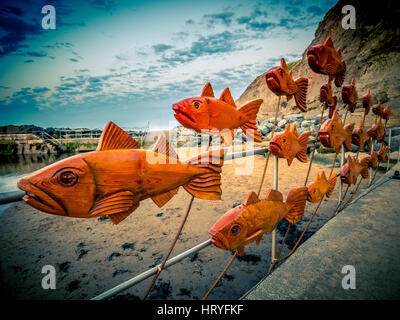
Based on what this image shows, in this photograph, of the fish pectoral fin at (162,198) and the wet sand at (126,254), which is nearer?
the fish pectoral fin at (162,198)

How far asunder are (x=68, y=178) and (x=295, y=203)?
1.27m

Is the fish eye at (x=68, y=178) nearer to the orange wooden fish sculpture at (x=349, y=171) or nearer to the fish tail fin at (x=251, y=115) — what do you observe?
the fish tail fin at (x=251, y=115)

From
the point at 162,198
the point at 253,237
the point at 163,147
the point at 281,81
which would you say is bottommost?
the point at 253,237

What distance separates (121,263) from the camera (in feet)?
7.66

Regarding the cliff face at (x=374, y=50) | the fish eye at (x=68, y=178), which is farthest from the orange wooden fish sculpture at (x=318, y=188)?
the cliff face at (x=374, y=50)

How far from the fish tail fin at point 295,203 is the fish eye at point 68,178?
1.16 m

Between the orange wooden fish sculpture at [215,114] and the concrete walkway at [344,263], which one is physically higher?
the orange wooden fish sculpture at [215,114]

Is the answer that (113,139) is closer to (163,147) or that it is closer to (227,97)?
(163,147)

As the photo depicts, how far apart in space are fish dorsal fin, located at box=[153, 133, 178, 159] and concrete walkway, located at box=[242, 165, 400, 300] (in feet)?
2.66

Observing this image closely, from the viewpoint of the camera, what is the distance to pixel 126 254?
249 cm

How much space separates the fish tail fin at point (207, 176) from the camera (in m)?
0.67

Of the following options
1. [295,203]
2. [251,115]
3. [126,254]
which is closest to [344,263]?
[295,203]

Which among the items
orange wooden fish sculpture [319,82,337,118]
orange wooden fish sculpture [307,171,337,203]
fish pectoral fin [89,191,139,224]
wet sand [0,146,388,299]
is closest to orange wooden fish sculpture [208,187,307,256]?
orange wooden fish sculpture [307,171,337,203]
